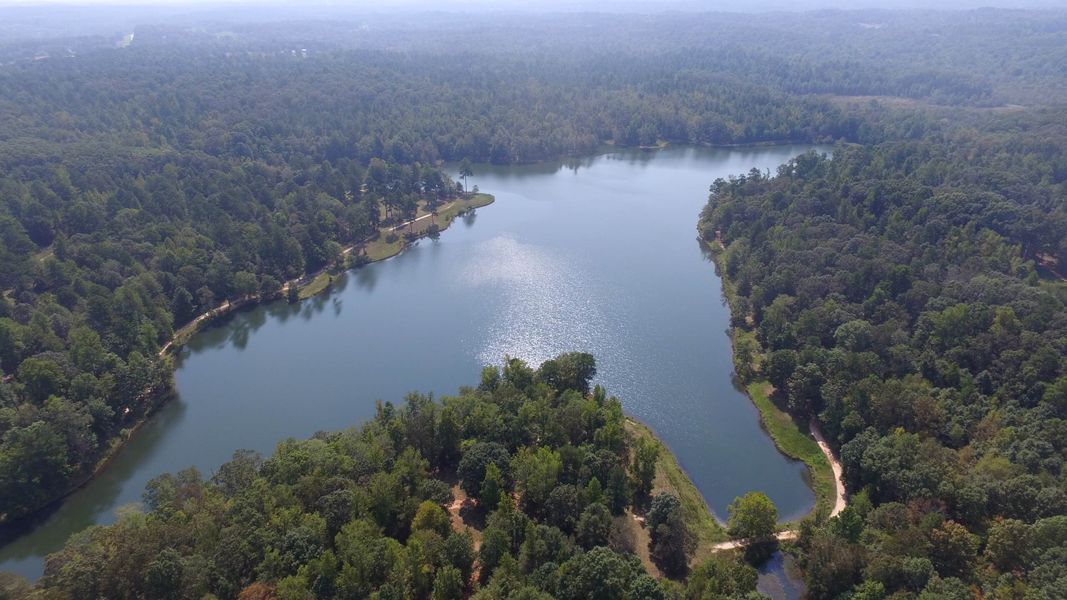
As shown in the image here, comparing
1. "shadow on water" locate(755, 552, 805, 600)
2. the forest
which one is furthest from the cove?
"shadow on water" locate(755, 552, 805, 600)

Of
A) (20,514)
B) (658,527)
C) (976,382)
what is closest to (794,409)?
(976,382)

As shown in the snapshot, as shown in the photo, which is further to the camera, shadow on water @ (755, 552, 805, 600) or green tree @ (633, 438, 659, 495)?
green tree @ (633, 438, 659, 495)

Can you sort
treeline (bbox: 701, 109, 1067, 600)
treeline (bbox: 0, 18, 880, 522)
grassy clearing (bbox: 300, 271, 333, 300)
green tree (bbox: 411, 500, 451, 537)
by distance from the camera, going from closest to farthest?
treeline (bbox: 701, 109, 1067, 600)
green tree (bbox: 411, 500, 451, 537)
treeline (bbox: 0, 18, 880, 522)
grassy clearing (bbox: 300, 271, 333, 300)

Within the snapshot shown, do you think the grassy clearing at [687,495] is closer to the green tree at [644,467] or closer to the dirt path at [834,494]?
the dirt path at [834,494]

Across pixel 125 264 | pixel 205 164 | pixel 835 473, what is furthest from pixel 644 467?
pixel 205 164

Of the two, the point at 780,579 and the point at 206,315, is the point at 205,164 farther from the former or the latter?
the point at 780,579

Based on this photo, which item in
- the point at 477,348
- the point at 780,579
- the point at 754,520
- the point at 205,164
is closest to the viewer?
the point at 780,579

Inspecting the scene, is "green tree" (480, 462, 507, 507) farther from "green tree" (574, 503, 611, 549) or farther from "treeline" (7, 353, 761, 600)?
"green tree" (574, 503, 611, 549)
